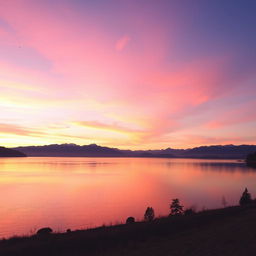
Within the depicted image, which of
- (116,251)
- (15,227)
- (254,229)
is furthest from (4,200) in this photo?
(254,229)

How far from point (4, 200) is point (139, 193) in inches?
1101

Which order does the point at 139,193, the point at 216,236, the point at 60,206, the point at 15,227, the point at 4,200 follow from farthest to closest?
the point at 139,193
the point at 4,200
the point at 60,206
the point at 15,227
the point at 216,236

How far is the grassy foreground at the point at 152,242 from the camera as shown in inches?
585

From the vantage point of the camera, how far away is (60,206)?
44.8 meters

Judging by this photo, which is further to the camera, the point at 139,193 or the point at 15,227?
the point at 139,193

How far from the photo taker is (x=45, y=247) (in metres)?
16.0

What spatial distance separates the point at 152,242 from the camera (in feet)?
56.4

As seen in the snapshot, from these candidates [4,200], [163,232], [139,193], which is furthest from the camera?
[139,193]

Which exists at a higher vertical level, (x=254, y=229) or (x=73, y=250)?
(x=254, y=229)

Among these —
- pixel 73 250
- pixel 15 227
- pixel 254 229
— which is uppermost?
pixel 254 229

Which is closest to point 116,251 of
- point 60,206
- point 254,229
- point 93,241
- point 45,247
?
point 93,241

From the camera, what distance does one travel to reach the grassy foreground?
14.9 metres

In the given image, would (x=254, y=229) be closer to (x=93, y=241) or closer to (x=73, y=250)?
(x=93, y=241)

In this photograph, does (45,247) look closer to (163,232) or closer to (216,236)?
(163,232)
